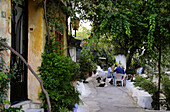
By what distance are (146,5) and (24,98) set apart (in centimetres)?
393

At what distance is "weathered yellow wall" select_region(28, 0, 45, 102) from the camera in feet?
15.2

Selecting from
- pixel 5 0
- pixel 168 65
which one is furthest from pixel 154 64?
pixel 5 0

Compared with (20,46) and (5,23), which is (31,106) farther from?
(5,23)

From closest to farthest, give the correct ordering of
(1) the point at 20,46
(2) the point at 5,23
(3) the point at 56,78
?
(2) the point at 5,23
(3) the point at 56,78
(1) the point at 20,46

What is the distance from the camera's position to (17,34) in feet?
15.0

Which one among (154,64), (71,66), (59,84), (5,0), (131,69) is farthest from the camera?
(131,69)

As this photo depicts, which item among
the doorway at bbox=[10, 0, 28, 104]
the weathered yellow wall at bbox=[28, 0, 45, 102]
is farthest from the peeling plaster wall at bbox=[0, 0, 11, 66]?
the weathered yellow wall at bbox=[28, 0, 45, 102]

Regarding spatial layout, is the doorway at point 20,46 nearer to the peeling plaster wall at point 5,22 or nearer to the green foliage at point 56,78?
the green foliage at point 56,78

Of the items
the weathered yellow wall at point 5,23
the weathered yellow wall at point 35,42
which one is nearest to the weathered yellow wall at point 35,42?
the weathered yellow wall at point 35,42

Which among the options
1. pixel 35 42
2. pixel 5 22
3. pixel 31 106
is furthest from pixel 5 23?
pixel 31 106

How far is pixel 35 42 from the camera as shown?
4688mm

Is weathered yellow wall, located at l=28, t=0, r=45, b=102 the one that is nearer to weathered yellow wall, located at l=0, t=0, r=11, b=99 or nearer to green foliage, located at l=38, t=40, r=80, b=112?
green foliage, located at l=38, t=40, r=80, b=112

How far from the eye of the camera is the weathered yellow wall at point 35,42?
4.64 metres

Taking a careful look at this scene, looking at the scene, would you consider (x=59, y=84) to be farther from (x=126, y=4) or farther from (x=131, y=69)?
(x=131, y=69)
